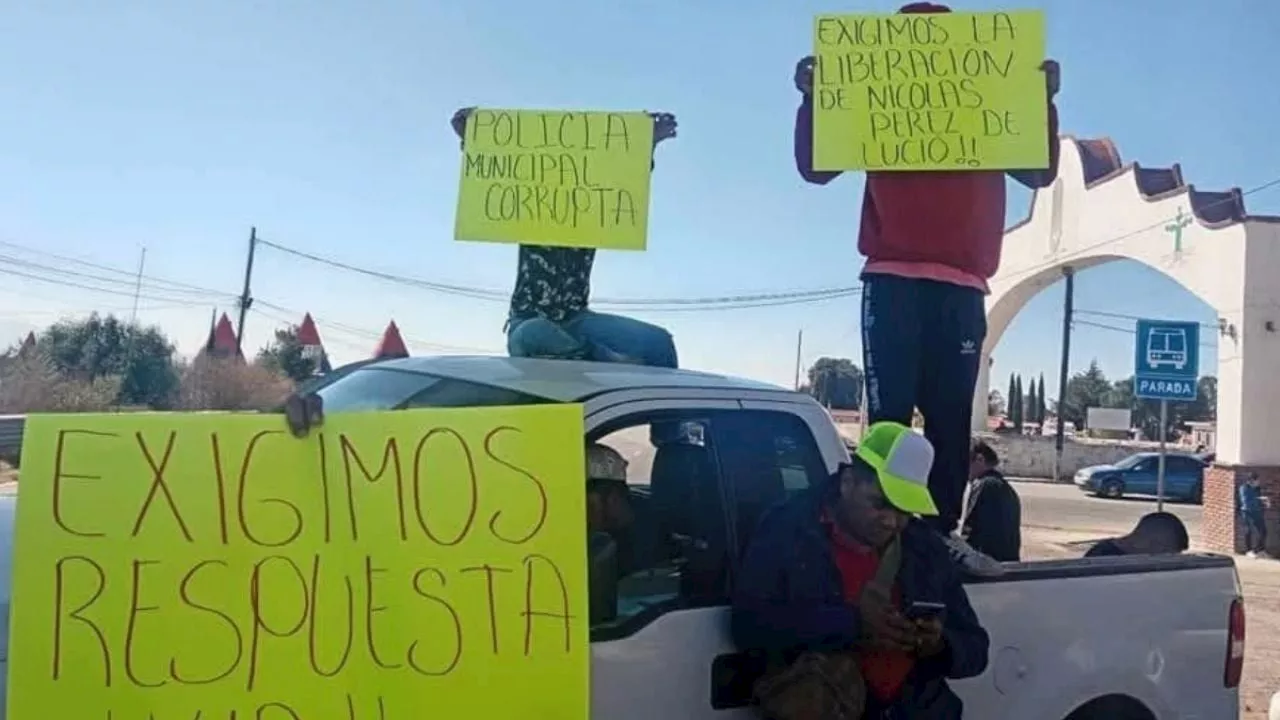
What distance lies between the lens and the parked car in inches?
1399

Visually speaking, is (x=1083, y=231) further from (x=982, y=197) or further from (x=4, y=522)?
(x=4, y=522)

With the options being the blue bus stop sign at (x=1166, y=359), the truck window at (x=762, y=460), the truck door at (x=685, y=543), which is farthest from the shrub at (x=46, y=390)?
the truck window at (x=762, y=460)

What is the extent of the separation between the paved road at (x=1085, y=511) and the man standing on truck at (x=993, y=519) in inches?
632

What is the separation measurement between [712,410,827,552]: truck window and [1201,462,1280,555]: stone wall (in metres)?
16.8

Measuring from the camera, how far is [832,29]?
4754mm

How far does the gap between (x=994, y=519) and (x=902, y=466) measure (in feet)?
10.5

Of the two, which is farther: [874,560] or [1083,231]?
[1083,231]

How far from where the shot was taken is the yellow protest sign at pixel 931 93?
4.57 metres

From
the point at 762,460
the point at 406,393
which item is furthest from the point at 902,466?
the point at 406,393

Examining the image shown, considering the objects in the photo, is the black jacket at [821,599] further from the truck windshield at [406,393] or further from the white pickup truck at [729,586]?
the truck windshield at [406,393]

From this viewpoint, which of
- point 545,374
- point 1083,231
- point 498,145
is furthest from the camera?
point 1083,231

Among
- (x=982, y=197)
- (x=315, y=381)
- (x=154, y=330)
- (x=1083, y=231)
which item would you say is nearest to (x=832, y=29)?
(x=982, y=197)

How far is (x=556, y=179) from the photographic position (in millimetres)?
5371

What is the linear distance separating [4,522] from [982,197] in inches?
132
